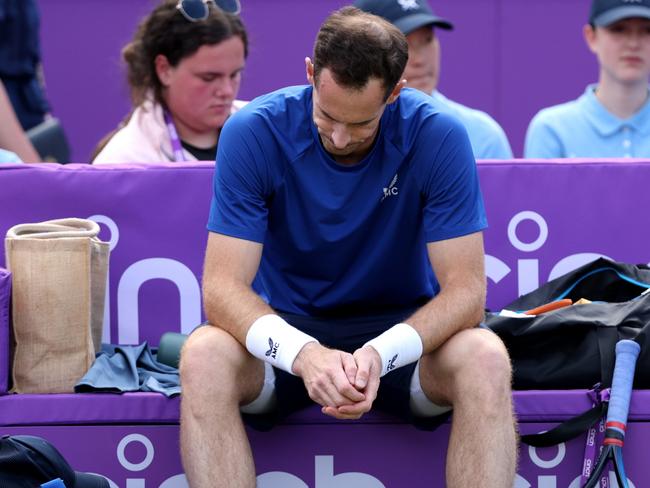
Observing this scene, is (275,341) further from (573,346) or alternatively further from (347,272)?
(573,346)

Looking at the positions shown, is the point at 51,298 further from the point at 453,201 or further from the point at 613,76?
the point at 613,76

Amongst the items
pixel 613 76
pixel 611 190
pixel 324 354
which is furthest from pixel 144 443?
pixel 613 76

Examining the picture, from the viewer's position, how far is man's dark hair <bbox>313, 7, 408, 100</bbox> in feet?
10.7

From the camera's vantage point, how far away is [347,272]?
11.9 feet

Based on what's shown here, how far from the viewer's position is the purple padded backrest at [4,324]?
3.60 meters

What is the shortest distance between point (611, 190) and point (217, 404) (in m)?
1.54

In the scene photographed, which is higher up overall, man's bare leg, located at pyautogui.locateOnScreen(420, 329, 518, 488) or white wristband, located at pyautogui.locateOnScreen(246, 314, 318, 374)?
white wristband, located at pyautogui.locateOnScreen(246, 314, 318, 374)

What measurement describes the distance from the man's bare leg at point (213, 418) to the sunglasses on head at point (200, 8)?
1761 mm

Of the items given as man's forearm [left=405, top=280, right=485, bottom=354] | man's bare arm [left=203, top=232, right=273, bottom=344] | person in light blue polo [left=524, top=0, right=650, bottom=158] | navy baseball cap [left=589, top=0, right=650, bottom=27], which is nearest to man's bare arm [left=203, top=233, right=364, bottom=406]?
man's bare arm [left=203, top=232, right=273, bottom=344]

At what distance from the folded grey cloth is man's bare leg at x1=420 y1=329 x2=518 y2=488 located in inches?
30.3

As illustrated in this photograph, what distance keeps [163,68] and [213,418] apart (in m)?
1.91

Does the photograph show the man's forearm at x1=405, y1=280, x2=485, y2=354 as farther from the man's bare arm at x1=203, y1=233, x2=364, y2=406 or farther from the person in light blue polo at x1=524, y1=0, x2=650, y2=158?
the person in light blue polo at x1=524, y1=0, x2=650, y2=158

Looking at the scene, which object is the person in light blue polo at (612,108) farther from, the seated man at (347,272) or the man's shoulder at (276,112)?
the man's shoulder at (276,112)

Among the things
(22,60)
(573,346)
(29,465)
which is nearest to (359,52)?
(573,346)
